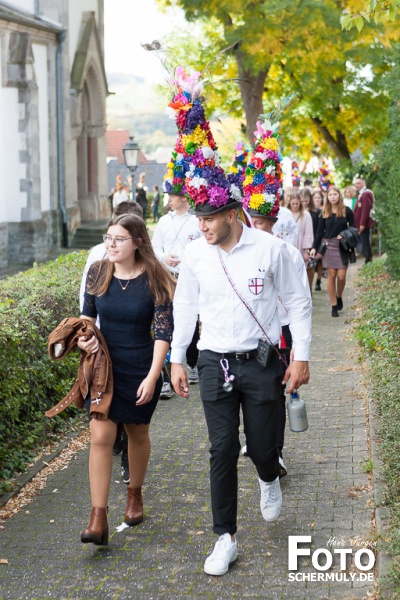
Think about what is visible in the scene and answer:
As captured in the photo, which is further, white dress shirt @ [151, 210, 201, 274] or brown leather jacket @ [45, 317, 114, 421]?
white dress shirt @ [151, 210, 201, 274]

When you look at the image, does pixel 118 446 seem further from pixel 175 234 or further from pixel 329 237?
pixel 329 237

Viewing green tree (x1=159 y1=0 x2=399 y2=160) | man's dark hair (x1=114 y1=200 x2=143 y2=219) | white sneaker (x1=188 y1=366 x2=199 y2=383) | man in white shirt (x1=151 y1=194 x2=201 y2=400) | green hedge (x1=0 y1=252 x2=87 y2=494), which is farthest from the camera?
green tree (x1=159 y1=0 x2=399 y2=160)

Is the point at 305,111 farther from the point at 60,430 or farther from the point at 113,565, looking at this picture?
the point at 113,565

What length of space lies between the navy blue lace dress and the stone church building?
64.7ft

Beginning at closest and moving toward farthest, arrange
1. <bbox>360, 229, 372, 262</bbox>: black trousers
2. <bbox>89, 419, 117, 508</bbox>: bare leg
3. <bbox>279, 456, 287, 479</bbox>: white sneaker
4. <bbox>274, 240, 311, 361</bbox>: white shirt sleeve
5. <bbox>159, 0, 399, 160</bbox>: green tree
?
1. <bbox>274, 240, 311, 361</bbox>: white shirt sleeve
2. <bbox>89, 419, 117, 508</bbox>: bare leg
3. <bbox>279, 456, 287, 479</bbox>: white sneaker
4. <bbox>159, 0, 399, 160</bbox>: green tree
5. <bbox>360, 229, 372, 262</bbox>: black trousers

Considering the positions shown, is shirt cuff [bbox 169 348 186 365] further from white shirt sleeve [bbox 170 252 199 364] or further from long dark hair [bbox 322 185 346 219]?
long dark hair [bbox 322 185 346 219]

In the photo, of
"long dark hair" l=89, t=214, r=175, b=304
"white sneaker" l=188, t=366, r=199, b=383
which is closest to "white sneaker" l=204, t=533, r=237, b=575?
"long dark hair" l=89, t=214, r=175, b=304

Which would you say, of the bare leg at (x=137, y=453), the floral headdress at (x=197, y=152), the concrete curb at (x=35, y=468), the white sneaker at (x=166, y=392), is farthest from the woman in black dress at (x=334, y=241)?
the bare leg at (x=137, y=453)

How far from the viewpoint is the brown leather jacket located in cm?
545

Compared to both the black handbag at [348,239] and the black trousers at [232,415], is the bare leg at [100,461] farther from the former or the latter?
the black handbag at [348,239]

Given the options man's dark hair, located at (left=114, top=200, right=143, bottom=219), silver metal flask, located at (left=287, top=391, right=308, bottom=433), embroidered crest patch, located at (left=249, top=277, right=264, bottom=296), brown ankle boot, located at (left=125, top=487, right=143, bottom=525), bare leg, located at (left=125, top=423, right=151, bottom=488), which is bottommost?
brown ankle boot, located at (left=125, top=487, right=143, bottom=525)

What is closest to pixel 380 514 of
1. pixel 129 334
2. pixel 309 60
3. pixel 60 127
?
pixel 129 334

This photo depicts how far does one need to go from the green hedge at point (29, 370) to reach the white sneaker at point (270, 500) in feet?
6.23

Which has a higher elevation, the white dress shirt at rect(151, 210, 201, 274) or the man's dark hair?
the man's dark hair
